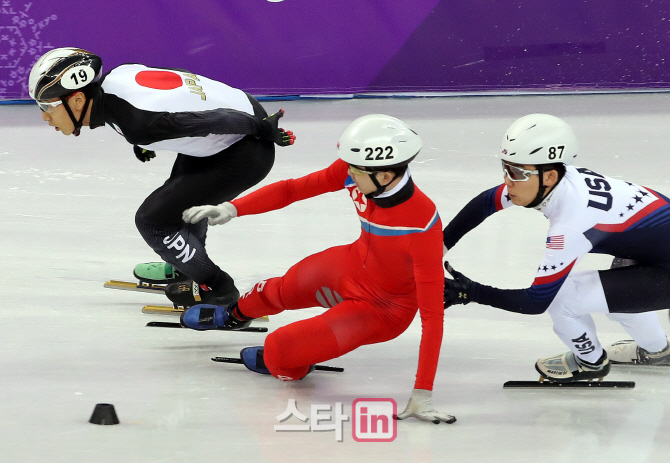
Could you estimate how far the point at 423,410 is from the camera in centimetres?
320

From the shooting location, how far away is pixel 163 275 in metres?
4.79

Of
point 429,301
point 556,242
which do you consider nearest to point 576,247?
point 556,242

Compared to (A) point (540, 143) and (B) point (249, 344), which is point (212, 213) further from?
(A) point (540, 143)

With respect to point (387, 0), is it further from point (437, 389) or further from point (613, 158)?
point (437, 389)

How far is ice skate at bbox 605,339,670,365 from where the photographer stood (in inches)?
150

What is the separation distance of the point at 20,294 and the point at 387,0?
17.7 feet

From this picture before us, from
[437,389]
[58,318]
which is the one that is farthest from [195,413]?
[58,318]

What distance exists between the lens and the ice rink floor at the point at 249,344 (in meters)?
3.02

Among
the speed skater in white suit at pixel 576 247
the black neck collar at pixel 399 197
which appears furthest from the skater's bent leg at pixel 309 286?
the speed skater in white suit at pixel 576 247

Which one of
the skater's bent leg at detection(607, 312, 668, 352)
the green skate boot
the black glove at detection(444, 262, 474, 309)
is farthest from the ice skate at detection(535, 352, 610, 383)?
the green skate boot

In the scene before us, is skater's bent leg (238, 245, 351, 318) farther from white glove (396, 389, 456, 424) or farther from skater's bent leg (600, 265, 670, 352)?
skater's bent leg (600, 265, 670, 352)

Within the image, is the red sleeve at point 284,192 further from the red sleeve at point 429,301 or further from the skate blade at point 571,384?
the skate blade at point 571,384

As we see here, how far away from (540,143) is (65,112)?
202cm

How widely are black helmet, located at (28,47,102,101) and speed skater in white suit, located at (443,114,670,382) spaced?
1720 mm
